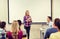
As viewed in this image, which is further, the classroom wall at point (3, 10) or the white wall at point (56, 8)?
the white wall at point (56, 8)

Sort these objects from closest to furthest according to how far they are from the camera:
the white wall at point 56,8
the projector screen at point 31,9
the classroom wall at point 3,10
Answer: the classroom wall at point 3,10
the projector screen at point 31,9
the white wall at point 56,8

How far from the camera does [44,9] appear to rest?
8.34m

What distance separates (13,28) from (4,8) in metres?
4.48

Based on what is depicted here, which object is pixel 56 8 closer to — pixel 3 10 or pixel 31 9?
pixel 31 9

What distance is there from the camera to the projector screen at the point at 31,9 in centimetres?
816

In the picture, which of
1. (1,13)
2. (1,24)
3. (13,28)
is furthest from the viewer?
(1,13)

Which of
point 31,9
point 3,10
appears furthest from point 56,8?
point 3,10

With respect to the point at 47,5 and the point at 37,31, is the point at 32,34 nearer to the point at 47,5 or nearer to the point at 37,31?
the point at 37,31

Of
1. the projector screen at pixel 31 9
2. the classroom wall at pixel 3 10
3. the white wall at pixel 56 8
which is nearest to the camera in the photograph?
the classroom wall at pixel 3 10

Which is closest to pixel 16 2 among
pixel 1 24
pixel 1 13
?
pixel 1 13

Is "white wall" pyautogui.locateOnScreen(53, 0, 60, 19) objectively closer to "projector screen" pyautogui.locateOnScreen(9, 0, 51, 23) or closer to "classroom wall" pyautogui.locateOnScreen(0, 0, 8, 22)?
"projector screen" pyautogui.locateOnScreen(9, 0, 51, 23)

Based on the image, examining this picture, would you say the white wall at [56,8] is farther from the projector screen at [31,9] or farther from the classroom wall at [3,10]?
the classroom wall at [3,10]

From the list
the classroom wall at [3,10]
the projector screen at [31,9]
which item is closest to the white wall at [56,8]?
the projector screen at [31,9]

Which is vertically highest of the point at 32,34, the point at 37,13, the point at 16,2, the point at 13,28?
the point at 16,2
